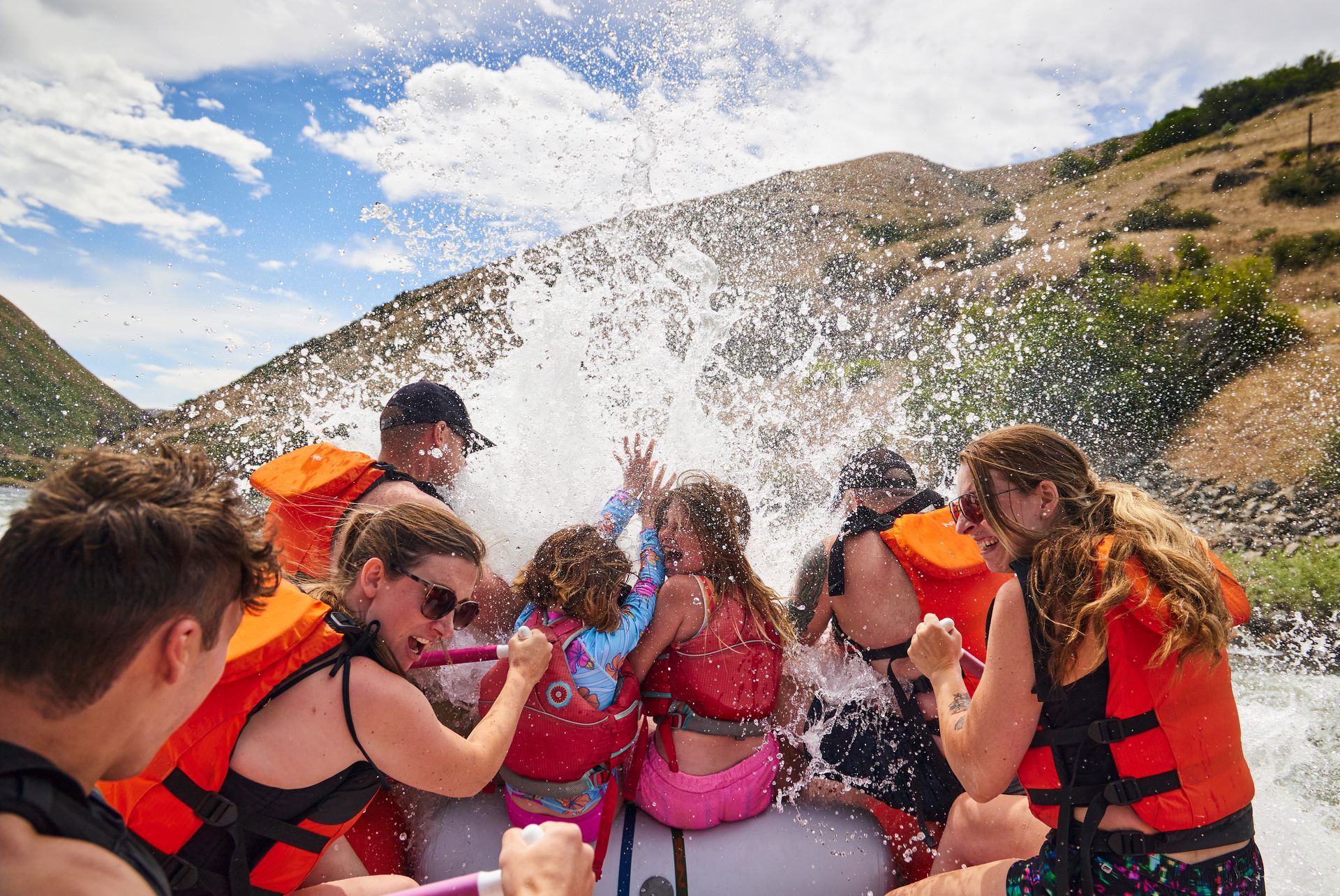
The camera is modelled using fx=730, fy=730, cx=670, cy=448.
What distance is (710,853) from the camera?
3.33 meters

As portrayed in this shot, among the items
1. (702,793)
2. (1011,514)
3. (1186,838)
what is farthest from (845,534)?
(1186,838)

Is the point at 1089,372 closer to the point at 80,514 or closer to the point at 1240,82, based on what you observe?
the point at 80,514

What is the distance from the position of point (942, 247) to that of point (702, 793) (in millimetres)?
58138

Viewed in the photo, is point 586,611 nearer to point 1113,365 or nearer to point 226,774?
point 226,774

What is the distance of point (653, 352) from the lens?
24.8 feet

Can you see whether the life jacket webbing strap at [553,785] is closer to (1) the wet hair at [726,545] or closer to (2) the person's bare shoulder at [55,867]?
(1) the wet hair at [726,545]

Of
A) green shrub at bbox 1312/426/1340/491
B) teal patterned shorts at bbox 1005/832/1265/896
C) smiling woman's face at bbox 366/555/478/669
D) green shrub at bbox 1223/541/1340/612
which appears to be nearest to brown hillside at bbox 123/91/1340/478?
green shrub at bbox 1312/426/1340/491

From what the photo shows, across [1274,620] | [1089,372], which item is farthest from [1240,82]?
[1274,620]

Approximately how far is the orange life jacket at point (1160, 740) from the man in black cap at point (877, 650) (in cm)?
135

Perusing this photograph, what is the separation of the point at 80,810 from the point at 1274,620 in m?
16.0

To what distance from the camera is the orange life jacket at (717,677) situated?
349cm

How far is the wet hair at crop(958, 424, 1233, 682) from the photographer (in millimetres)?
2316

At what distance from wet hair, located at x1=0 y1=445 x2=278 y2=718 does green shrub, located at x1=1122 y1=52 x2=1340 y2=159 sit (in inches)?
2318

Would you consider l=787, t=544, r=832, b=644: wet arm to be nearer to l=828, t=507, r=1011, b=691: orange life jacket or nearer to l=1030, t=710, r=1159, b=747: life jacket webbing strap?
l=828, t=507, r=1011, b=691: orange life jacket
